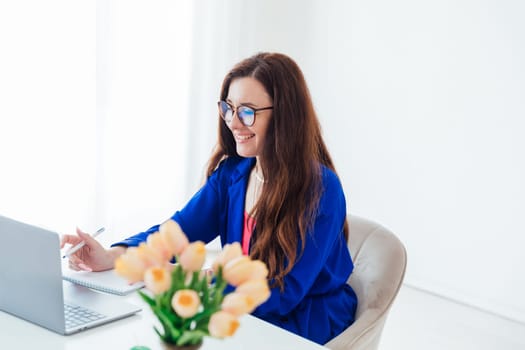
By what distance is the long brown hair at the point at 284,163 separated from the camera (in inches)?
62.3

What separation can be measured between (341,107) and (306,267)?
108 inches

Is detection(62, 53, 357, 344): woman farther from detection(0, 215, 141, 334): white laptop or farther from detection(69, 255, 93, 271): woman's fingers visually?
detection(0, 215, 141, 334): white laptop

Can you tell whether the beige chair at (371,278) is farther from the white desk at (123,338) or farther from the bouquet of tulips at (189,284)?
the bouquet of tulips at (189,284)

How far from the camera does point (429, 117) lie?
3.74 meters

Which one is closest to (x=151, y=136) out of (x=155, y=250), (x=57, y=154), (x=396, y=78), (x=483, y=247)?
(x=57, y=154)

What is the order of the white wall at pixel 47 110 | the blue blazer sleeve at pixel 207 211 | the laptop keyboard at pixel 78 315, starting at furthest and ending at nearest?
the white wall at pixel 47 110 → the blue blazer sleeve at pixel 207 211 → the laptop keyboard at pixel 78 315

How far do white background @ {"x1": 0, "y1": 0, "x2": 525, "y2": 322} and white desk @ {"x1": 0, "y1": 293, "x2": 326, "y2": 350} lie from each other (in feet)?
7.12

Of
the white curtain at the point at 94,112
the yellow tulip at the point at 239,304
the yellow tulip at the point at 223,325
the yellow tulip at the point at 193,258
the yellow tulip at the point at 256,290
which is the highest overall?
the yellow tulip at the point at 193,258

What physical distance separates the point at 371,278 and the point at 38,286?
2.84 ft

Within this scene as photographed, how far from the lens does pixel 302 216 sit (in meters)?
1.58

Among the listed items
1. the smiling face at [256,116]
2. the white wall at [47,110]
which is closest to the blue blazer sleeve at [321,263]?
the smiling face at [256,116]

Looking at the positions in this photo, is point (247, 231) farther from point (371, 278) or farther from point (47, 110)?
point (47, 110)

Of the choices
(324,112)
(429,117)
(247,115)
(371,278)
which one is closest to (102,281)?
(247,115)

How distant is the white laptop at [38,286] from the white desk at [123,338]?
2 centimetres
